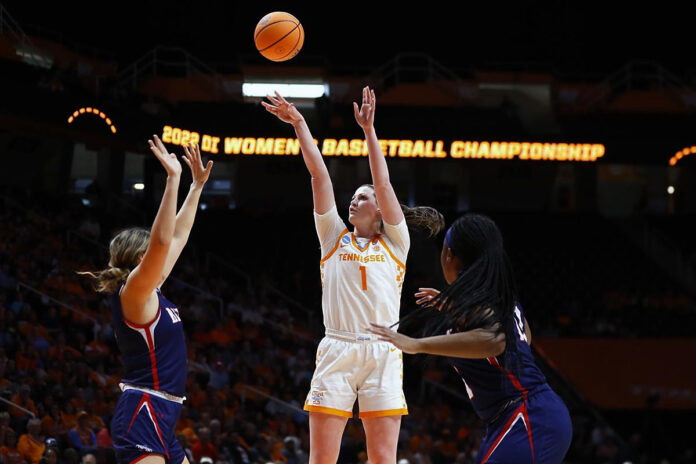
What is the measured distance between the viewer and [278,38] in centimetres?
818

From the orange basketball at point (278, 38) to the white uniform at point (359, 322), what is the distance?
2550 millimetres

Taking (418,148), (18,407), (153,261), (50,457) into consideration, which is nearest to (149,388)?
(153,261)

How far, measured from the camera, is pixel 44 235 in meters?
17.4

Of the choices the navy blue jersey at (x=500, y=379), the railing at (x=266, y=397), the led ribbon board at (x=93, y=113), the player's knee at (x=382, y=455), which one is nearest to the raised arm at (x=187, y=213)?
the player's knee at (x=382, y=455)

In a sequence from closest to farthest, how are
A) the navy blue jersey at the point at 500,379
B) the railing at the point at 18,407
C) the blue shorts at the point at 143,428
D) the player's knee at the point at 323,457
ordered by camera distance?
1. the navy blue jersey at the point at 500,379
2. the blue shorts at the point at 143,428
3. the player's knee at the point at 323,457
4. the railing at the point at 18,407

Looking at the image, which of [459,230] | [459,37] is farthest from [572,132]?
[459,230]

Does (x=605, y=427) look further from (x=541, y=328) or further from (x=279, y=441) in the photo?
(x=279, y=441)

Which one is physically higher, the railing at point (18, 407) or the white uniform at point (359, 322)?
the white uniform at point (359, 322)

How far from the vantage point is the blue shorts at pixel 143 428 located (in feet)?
16.1

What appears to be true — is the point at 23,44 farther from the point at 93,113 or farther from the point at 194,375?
the point at 194,375

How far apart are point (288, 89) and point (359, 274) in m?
21.2

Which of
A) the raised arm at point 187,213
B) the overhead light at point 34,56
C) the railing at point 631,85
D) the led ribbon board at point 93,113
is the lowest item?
the raised arm at point 187,213

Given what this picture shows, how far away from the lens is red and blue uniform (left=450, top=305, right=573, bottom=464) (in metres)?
4.21

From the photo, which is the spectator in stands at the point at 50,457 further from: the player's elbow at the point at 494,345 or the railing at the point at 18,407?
the player's elbow at the point at 494,345
